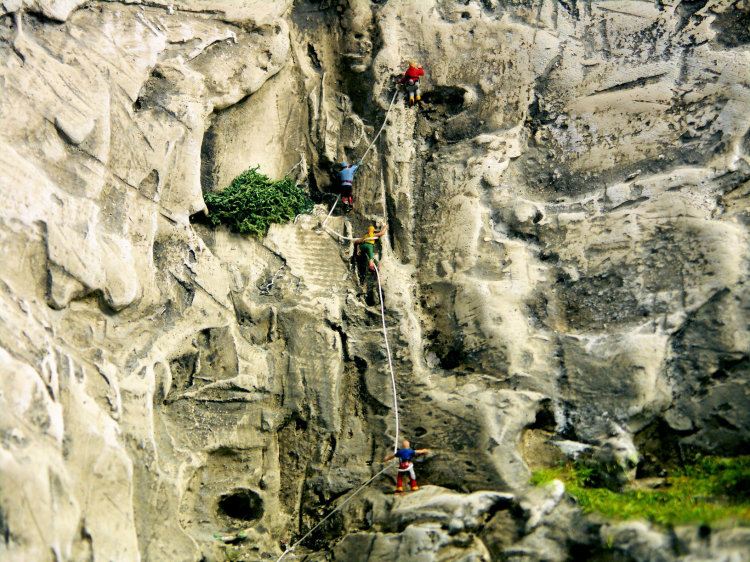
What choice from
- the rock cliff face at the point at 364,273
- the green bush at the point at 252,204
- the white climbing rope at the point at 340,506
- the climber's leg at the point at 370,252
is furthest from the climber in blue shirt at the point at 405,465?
the green bush at the point at 252,204

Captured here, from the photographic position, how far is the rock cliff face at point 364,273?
9.39 meters

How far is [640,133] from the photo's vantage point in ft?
38.0

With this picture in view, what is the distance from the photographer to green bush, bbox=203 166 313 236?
11883 millimetres

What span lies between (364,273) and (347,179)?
5.87 ft

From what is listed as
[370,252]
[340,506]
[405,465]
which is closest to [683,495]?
[405,465]

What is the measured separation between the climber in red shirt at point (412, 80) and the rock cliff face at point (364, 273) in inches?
10.5

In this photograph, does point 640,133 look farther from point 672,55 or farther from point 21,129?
point 21,129

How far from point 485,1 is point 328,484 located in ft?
30.3

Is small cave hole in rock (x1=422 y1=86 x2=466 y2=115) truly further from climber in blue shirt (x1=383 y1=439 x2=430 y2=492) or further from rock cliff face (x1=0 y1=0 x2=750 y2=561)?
climber in blue shirt (x1=383 y1=439 x2=430 y2=492)

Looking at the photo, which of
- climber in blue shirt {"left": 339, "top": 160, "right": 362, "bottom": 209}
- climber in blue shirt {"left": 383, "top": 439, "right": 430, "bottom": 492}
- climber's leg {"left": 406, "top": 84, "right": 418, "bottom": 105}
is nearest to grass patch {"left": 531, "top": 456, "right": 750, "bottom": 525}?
climber in blue shirt {"left": 383, "top": 439, "right": 430, "bottom": 492}

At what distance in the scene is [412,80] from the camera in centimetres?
1246

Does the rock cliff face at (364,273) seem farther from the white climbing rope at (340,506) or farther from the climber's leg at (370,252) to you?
the climber's leg at (370,252)

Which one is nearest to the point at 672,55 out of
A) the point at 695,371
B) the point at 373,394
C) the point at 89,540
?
the point at 695,371

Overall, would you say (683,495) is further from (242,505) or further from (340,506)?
(242,505)
